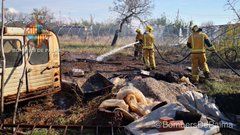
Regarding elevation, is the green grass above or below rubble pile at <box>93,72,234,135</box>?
below

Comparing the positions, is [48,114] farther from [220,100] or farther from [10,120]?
[220,100]

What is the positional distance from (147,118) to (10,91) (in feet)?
9.30

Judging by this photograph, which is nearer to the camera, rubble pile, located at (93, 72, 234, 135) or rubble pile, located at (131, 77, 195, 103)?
rubble pile, located at (93, 72, 234, 135)

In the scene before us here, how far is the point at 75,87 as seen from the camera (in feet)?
26.8

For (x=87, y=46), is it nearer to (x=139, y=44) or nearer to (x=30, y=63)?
(x=139, y=44)

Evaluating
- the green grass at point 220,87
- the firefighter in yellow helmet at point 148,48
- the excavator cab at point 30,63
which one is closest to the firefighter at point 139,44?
the firefighter in yellow helmet at point 148,48

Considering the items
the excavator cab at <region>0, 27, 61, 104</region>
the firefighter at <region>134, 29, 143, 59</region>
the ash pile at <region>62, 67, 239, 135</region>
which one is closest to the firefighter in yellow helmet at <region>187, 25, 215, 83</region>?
the ash pile at <region>62, 67, 239, 135</region>

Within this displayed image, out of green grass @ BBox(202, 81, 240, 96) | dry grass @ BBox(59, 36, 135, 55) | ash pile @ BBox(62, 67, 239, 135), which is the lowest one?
green grass @ BBox(202, 81, 240, 96)

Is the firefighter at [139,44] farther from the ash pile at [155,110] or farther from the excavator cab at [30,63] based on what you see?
the excavator cab at [30,63]

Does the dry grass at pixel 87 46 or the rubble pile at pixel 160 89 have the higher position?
the dry grass at pixel 87 46

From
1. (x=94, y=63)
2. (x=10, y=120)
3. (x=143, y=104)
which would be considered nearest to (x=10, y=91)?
(x=10, y=120)

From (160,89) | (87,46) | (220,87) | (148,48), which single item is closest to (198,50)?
(220,87)

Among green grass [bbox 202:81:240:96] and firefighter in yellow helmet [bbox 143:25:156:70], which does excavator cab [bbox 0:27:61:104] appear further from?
firefighter in yellow helmet [bbox 143:25:156:70]

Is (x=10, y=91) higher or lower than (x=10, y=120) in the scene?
higher
